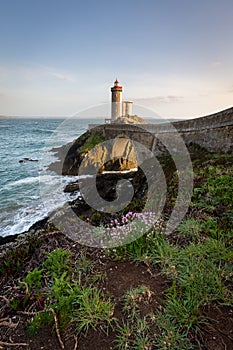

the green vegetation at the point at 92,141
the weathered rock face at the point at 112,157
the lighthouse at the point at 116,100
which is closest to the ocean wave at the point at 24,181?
the weathered rock face at the point at 112,157

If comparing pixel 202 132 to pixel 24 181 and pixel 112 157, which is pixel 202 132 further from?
pixel 24 181

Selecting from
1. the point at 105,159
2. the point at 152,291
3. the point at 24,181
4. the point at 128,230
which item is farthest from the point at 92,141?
the point at 152,291

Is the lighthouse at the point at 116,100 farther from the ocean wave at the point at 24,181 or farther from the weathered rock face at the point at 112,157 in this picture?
the ocean wave at the point at 24,181

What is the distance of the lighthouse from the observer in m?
25.8

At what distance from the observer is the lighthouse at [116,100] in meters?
25.8

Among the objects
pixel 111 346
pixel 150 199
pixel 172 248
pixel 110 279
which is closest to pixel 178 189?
pixel 150 199

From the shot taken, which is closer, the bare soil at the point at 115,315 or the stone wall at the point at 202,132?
the bare soil at the point at 115,315

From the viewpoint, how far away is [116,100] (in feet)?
85.1

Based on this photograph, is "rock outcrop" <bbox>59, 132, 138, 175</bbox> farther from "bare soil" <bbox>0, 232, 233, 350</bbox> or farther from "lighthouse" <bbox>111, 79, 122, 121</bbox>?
"bare soil" <bbox>0, 232, 233, 350</bbox>

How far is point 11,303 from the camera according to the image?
2.61 metres

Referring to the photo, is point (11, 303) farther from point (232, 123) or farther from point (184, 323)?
point (232, 123)

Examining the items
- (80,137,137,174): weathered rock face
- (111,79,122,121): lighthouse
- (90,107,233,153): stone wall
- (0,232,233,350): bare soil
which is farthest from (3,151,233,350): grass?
(111,79,122,121): lighthouse

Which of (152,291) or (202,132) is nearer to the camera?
(152,291)

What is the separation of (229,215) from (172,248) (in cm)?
166
